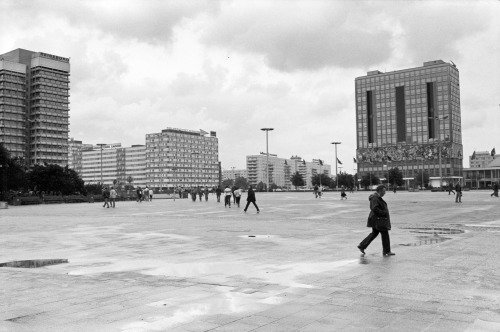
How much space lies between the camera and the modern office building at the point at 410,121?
161 m

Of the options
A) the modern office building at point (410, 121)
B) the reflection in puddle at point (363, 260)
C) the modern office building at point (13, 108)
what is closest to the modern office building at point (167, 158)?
the modern office building at point (13, 108)

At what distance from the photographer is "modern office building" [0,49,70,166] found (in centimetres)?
14625

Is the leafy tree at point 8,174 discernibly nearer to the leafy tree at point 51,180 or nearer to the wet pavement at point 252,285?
the leafy tree at point 51,180

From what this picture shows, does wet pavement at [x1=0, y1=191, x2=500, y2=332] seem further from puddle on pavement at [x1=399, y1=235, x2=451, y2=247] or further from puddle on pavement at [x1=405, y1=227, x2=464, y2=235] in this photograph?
puddle on pavement at [x1=405, y1=227, x2=464, y2=235]

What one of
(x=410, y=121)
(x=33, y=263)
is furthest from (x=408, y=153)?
(x=33, y=263)

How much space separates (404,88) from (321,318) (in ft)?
574

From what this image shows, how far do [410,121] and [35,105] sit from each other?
126934 millimetres

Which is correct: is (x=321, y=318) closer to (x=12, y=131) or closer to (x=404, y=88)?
(x=12, y=131)

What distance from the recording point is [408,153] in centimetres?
16738

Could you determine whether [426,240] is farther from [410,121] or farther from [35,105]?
[410,121]

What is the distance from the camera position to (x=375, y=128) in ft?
575

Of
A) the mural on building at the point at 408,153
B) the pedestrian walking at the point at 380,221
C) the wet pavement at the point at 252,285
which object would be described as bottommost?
the wet pavement at the point at 252,285

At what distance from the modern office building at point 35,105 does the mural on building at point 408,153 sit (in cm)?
10742

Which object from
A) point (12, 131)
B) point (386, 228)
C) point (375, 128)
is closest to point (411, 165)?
point (375, 128)
